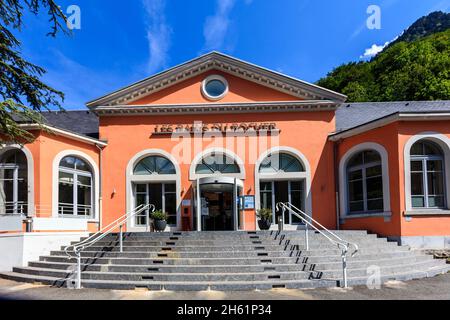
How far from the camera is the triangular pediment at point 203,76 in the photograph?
16203mm

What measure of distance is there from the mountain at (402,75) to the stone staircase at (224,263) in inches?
924

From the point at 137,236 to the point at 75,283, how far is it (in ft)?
9.04

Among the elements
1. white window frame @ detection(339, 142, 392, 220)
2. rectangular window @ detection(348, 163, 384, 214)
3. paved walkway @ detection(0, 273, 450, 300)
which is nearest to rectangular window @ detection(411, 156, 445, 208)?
white window frame @ detection(339, 142, 392, 220)

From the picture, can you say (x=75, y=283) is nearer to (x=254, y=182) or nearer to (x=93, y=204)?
(x=93, y=204)

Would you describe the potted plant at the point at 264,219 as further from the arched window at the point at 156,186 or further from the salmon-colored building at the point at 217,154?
the arched window at the point at 156,186

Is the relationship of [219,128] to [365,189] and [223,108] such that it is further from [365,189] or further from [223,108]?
[365,189]

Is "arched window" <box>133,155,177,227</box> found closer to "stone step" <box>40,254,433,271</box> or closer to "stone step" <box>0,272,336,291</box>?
"stone step" <box>40,254,433,271</box>

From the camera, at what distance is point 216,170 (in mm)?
16078

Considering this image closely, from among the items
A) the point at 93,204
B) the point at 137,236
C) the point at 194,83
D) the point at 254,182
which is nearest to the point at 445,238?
the point at 254,182

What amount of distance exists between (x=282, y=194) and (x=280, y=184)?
17.6 inches

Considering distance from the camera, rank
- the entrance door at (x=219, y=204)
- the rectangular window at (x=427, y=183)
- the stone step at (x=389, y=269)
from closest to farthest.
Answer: the stone step at (x=389, y=269), the rectangular window at (x=427, y=183), the entrance door at (x=219, y=204)

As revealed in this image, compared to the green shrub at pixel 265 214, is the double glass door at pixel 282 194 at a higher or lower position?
higher

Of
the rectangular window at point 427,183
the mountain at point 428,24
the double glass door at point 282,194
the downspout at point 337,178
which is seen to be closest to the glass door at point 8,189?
the double glass door at point 282,194

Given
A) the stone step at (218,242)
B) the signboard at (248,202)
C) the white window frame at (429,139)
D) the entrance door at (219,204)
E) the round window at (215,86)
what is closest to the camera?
the stone step at (218,242)
